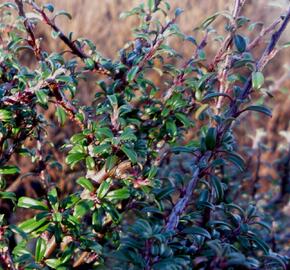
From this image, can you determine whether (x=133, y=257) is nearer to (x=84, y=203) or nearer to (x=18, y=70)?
(x=84, y=203)

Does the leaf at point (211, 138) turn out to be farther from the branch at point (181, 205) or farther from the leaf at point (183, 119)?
the leaf at point (183, 119)

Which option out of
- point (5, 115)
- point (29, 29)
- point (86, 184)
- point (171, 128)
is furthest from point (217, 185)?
point (29, 29)

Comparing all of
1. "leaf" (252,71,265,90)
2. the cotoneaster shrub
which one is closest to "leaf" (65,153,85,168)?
the cotoneaster shrub

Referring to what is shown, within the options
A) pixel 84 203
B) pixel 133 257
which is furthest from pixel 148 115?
pixel 133 257

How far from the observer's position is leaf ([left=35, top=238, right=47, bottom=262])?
1.16 metres

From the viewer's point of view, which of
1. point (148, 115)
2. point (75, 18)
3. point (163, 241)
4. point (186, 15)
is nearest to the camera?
point (163, 241)

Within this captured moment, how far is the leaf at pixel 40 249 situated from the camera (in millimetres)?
1164

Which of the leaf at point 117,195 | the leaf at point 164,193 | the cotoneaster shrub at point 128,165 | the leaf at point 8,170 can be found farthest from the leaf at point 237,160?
the leaf at point 8,170

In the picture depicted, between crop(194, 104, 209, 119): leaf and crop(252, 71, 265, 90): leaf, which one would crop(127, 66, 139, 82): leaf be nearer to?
crop(194, 104, 209, 119): leaf

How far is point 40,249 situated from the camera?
1.17 m

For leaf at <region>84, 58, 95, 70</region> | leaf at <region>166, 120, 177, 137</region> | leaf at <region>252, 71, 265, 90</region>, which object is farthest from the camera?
leaf at <region>84, 58, 95, 70</region>

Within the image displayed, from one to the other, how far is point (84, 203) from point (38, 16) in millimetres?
630

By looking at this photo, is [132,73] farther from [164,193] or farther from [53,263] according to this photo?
[53,263]

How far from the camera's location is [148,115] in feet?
4.82
